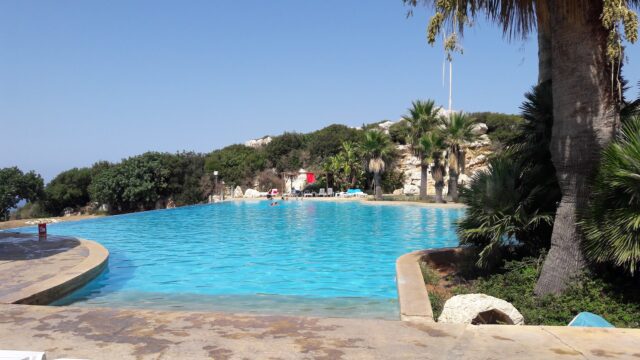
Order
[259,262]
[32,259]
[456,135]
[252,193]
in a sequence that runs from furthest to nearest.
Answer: [252,193] → [456,135] → [259,262] → [32,259]

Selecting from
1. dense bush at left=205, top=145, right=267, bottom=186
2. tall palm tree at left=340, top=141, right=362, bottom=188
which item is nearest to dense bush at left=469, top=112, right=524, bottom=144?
tall palm tree at left=340, top=141, right=362, bottom=188

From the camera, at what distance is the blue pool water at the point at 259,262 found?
7.58 meters

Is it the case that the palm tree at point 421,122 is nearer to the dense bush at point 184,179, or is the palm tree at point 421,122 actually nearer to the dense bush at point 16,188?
the dense bush at point 184,179

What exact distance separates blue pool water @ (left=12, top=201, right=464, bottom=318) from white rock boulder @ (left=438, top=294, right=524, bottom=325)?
186cm

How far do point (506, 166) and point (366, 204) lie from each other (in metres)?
23.4

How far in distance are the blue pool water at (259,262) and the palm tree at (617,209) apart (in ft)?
8.80

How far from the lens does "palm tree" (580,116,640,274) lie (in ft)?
15.8

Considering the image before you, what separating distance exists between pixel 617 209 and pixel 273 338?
379 centimetres

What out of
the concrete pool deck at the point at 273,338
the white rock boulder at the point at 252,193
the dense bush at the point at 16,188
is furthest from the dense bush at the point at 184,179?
the concrete pool deck at the point at 273,338

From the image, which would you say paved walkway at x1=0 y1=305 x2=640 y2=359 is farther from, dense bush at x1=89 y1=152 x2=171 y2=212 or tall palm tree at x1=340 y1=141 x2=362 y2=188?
tall palm tree at x1=340 y1=141 x2=362 y2=188

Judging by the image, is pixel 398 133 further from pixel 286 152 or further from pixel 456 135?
pixel 456 135

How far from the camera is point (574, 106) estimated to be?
5.75 m

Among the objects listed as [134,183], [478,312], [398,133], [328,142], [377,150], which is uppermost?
[398,133]

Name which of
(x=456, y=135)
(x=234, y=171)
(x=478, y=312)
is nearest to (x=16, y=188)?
(x=234, y=171)
